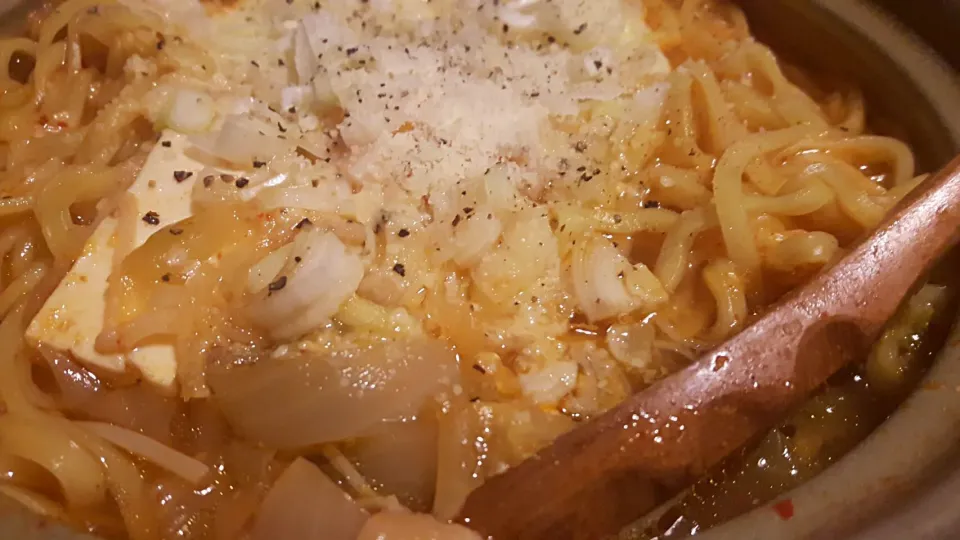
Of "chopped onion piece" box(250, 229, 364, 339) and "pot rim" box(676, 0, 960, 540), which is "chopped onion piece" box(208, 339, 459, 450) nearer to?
"chopped onion piece" box(250, 229, 364, 339)

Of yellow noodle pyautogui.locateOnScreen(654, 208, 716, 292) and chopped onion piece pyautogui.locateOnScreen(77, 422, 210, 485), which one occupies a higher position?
yellow noodle pyautogui.locateOnScreen(654, 208, 716, 292)

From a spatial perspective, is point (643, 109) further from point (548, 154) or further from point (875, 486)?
point (875, 486)

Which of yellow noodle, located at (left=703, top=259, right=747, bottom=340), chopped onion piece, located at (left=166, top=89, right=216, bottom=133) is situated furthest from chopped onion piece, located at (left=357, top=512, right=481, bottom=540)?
chopped onion piece, located at (left=166, top=89, right=216, bottom=133)

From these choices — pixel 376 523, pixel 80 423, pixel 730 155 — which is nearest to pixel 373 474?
pixel 376 523

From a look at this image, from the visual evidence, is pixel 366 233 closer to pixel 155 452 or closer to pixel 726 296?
pixel 155 452

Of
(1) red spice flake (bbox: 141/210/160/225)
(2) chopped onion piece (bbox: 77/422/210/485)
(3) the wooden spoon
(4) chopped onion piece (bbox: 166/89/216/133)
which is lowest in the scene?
(2) chopped onion piece (bbox: 77/422/210/485)

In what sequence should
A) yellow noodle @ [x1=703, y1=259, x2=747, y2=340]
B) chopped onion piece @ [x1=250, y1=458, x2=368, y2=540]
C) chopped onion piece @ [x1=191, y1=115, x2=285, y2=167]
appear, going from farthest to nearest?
chopped onion piece @ [x1=191, y1=115, x2=285, y2=167] < yellow noodle @ [x1=703, y1=259, x2=747, y2=340] < chopped onion piece @ [x1=250, y1=458, x2=368, y2=540]

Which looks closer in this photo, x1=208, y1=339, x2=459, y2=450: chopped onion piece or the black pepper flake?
x1=208, y1=339, x2=459, y2=450: chopped onion piece

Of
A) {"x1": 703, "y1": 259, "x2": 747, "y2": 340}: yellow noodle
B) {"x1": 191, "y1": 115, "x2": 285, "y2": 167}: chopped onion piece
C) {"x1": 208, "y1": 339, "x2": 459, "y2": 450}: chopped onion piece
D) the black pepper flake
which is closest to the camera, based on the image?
{"x1": 208, "y1": 339, "x2": 459, "y2": 450}: chopped onion piece

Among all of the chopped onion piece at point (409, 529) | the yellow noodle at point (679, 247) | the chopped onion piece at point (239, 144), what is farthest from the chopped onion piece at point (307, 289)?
the yellow noodle at point (679, 247)
